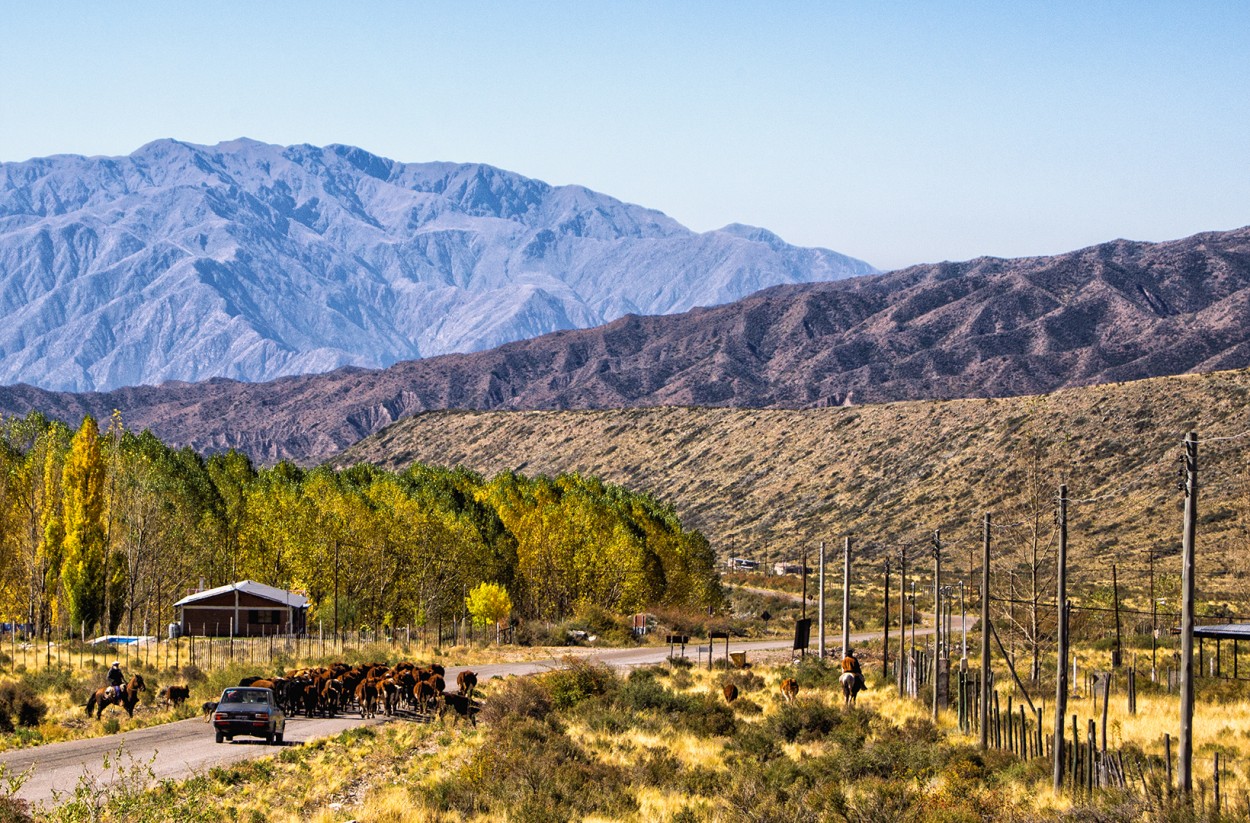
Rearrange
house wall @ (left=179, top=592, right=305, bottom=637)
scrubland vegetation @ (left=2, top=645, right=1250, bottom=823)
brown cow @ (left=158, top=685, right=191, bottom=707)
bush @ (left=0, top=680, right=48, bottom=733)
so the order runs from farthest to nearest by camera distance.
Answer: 1. house wall @ (left=179, top=592, right=305, bottom=637)
2. brown cow @ (left=158, top=685, right=191, bottom=707)
3. bush @ (left=0, top=680, right=48, bottom=733)
4. scrubland vegetation @ (left=2, top=645, right=1250, bottom=823)

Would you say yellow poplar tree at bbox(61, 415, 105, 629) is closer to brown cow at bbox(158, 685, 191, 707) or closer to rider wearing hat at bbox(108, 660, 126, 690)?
rider wearing hat at bbox(108, 660, 126, 690)

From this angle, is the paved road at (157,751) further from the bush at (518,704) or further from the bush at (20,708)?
the bush at (518,704)

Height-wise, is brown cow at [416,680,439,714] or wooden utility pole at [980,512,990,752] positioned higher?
wooden utility pole at [980,512,990,752]

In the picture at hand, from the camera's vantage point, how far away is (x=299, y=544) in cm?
8331

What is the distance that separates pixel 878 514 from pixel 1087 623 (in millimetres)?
66637

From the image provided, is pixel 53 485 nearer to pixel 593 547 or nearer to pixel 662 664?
pixel 593 547

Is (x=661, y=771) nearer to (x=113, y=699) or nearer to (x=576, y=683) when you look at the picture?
(x=576, y=683)

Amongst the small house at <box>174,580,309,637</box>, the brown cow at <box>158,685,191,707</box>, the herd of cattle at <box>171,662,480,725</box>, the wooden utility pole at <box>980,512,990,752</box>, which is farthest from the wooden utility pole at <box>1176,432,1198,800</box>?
the small house at <box>174,580,309,637</box>

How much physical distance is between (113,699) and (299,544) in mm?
43593

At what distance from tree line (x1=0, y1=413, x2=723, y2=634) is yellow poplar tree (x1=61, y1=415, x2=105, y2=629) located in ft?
0.23

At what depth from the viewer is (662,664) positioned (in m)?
57.6

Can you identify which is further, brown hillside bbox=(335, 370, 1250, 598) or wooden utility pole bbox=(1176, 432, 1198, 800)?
brown hillside bbox=(335, 370, 1250, 598)

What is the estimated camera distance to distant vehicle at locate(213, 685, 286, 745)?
3444 centimetres

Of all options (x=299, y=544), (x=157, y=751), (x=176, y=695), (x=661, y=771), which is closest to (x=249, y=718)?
(x=157, y=751)
